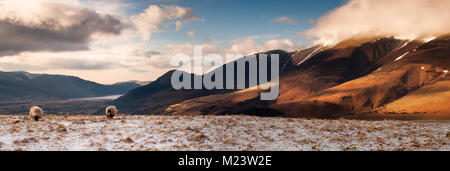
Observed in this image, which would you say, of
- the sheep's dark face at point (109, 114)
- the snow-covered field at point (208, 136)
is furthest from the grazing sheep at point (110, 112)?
the snow-covered field at point (208, 136)

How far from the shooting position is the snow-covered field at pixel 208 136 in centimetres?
1531

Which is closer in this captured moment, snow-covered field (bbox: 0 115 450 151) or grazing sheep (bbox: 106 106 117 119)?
snow-covered field (bbox: 0 115 450 151)

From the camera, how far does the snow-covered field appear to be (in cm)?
1531

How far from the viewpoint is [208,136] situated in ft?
57.0

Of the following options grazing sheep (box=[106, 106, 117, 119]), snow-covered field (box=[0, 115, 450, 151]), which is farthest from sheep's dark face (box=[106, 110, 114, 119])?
snow-covered field (box=[0, 115, 450, 151])

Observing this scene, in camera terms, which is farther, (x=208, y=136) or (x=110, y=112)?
(x=110, y=112)

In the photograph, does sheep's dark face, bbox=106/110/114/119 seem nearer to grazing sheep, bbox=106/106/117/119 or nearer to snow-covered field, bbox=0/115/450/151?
grazing sheep, bbox=106/106/117/119

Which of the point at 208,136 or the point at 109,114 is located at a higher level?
the point at 109,114

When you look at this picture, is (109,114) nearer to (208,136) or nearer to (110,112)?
(110,112)

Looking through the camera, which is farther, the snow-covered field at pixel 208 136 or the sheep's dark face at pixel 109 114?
the sheep's dark face at pixel 109 114

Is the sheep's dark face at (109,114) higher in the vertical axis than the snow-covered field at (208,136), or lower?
higher

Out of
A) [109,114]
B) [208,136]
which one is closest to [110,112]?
[109,114]

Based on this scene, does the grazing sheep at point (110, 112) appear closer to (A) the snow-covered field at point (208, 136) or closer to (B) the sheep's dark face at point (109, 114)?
(B) the sheep's dark face at point (109, 114)
